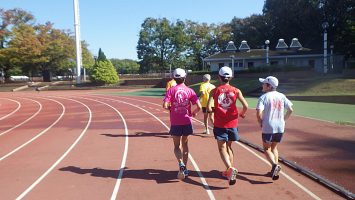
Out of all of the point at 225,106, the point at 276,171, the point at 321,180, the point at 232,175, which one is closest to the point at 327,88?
the point at 321,180

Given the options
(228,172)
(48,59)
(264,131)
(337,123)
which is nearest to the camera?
(228,172)

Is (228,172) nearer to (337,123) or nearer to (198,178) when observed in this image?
(198,178)

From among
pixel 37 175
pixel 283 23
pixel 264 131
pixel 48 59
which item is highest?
pixel 283 23

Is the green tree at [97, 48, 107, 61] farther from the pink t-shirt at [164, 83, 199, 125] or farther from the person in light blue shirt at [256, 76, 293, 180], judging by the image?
the person in light blue shirt at [256, 76, 293, 180]

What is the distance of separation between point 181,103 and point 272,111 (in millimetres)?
1538

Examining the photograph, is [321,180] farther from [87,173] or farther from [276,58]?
[276,58]

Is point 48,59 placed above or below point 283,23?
below

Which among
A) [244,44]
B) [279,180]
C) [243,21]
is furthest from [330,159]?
[243,21]

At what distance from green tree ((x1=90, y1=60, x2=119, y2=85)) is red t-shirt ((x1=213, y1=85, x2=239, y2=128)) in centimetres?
4897

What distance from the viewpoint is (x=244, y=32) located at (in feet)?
210

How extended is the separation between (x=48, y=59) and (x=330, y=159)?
61.6 m

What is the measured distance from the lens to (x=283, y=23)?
58.4 metres

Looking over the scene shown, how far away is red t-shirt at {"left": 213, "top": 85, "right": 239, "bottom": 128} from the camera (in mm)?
6273

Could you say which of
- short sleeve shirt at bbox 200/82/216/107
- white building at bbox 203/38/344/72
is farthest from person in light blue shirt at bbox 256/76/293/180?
white building at bbox 203/38/344/72
